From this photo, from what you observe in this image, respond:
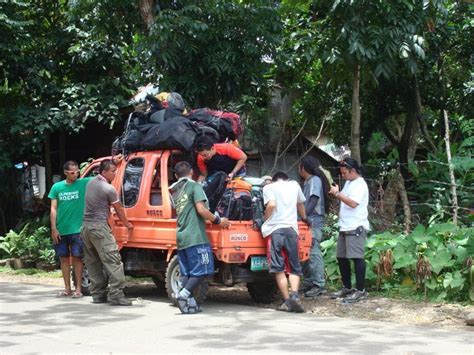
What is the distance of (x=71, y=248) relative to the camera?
32.6ft

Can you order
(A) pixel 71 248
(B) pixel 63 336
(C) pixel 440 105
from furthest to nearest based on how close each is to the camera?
(C) pixel 440 105, (A) pixel 71 248, (B) pixel 63 336

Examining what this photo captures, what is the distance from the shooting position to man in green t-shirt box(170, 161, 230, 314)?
27.1ft

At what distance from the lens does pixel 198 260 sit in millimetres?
8258

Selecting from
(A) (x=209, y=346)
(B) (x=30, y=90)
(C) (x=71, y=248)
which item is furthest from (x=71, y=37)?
(A) (x=209, y=346)

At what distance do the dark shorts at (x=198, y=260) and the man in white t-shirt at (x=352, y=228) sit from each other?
1813 mm

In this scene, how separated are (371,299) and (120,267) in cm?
329

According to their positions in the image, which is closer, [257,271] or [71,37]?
[257,271]

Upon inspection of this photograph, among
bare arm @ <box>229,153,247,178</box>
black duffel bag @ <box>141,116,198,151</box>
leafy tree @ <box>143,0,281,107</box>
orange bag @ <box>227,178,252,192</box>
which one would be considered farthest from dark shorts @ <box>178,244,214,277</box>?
leafy tree @ <box>143,0,281,107</box>

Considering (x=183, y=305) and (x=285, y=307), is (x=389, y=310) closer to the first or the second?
(x=285, y=307)

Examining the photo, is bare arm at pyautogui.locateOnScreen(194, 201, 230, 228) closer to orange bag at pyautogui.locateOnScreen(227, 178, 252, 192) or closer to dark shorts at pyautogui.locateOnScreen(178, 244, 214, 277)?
dark shorts at pyautogui.locateOnScreen(178, 244, 214, 277)

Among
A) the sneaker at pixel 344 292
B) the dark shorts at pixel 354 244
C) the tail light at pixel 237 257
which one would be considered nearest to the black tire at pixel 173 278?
the tail light at pixel 237 257

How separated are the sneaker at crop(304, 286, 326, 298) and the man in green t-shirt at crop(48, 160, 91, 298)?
3277mm

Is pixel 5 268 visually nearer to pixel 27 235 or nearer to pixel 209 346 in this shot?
pixel 27 235

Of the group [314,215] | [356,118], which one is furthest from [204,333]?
[356,118]
